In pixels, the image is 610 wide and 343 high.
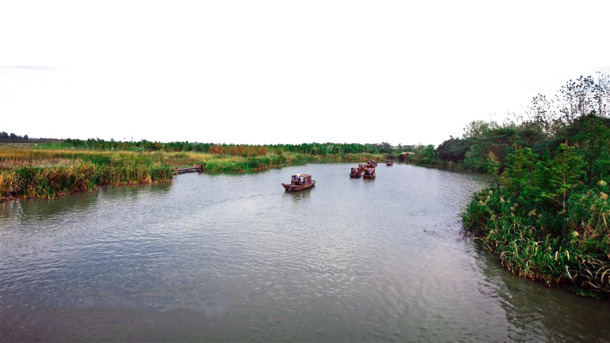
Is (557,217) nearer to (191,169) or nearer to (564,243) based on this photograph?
(564,243)

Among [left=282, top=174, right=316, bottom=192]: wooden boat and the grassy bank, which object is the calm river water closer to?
the grassy bank

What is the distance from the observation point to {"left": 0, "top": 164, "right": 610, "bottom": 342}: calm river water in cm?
913

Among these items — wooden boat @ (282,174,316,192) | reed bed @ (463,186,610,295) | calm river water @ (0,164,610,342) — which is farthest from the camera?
wooden boat @ (282,174,316,192)

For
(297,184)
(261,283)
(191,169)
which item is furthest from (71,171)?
(261,283)

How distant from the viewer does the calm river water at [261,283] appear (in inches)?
360

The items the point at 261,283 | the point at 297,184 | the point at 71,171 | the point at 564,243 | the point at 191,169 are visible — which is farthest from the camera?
the point at 191,169

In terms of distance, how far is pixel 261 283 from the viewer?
471 inches

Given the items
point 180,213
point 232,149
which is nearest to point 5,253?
point 180,213

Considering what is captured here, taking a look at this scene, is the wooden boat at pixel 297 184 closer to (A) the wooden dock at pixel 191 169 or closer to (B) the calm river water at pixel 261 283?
(B) the calm river water at pixel 261 283

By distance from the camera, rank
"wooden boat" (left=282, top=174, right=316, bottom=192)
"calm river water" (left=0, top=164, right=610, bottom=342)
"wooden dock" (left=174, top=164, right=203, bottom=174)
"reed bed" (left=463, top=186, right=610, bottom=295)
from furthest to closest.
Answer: "wooden dock" (left=174, top=164, right=203, bottom=174) < "wooden boat" (left=282, top=174, right=316, bottom=192) < "reed bed" (left=463, top=186, right=610, bottom=295) < "calm river water" (left=0, top=164, right=610, bottom=342)

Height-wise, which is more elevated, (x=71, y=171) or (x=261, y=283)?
(x=71, y=171)

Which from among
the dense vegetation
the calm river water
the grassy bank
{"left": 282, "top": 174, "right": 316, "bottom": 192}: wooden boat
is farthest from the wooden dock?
the dense vegetation

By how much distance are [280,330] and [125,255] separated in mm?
9039

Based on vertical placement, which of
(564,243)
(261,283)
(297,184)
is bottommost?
(261,283)
